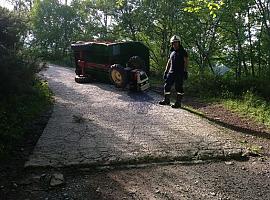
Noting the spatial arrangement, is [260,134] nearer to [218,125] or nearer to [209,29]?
[218,125]

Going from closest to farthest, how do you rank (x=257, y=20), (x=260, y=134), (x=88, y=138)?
(x=88, y=138) < (x=260, y=134) < (x=257, y=20)

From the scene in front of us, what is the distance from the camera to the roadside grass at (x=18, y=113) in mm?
6508

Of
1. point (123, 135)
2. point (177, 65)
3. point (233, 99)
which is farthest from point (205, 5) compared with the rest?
point (123, 135)

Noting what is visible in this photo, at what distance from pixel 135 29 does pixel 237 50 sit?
504 cm

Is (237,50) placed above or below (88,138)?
above

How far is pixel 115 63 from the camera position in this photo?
12133 millimetres

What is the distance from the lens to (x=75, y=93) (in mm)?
11609

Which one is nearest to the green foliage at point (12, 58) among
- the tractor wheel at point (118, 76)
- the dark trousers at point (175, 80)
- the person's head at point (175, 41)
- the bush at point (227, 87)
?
the tractor wheel at point (118, 76)

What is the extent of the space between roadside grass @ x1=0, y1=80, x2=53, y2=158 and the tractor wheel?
81.8 inches

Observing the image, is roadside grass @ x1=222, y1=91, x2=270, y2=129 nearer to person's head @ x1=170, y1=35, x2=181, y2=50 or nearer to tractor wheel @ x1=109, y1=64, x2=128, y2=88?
person's head @ x1=170, y1=35, x2=181, y2=50

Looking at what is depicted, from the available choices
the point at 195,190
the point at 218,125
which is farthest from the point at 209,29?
the point at 195,190

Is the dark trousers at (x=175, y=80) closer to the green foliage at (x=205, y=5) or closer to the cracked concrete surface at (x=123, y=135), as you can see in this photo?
the cracked concrete surface at (x=123, y=135)

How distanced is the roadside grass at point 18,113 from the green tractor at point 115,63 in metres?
2.25

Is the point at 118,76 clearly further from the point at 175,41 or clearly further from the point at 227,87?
the point at 227,87
